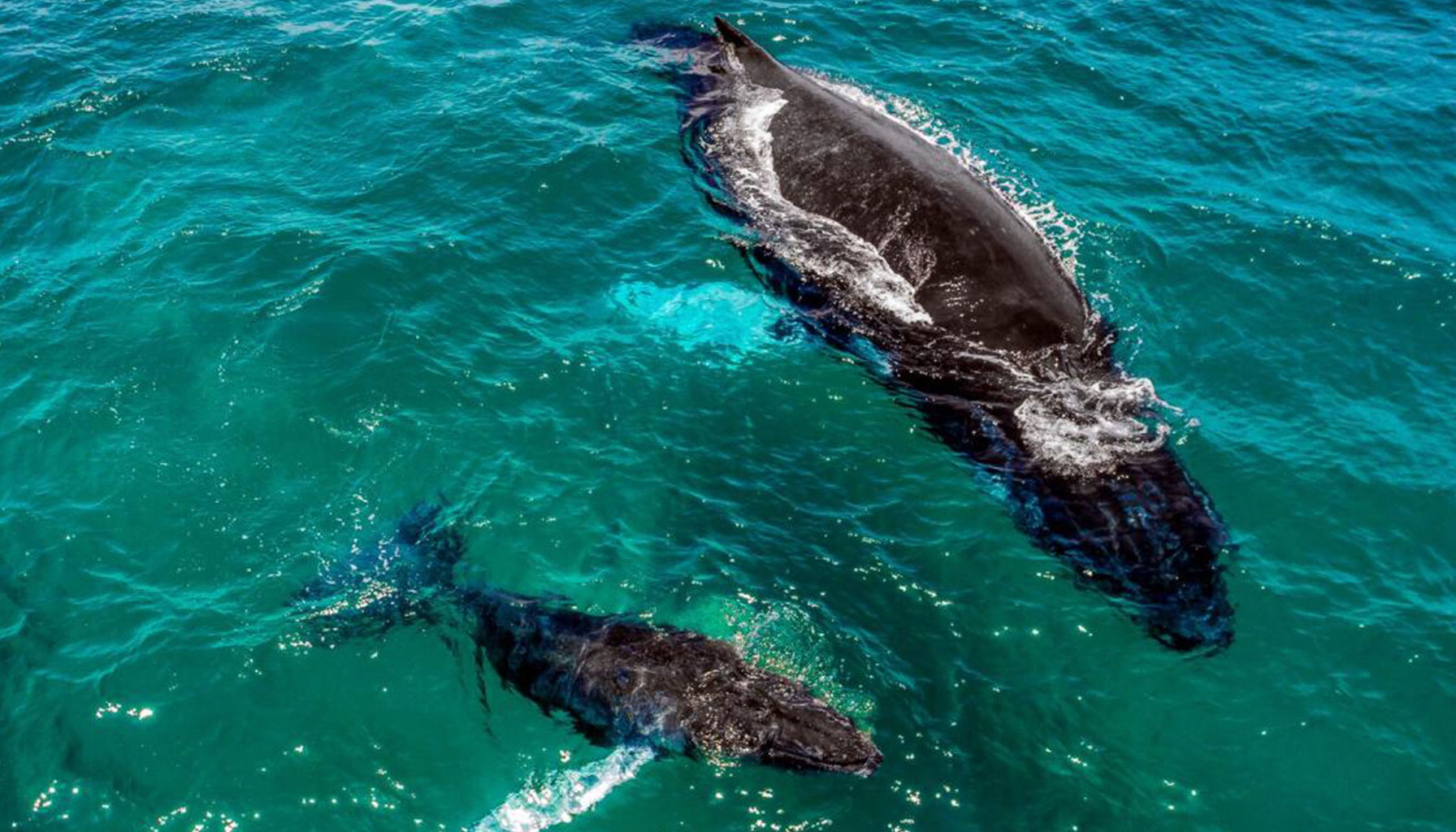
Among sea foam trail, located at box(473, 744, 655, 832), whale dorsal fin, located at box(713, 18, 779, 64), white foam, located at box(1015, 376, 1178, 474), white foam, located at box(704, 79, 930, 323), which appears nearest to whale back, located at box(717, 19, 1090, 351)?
white foam, located at box(704, 79, 930, 323)

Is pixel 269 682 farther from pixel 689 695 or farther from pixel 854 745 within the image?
pixel 854 745

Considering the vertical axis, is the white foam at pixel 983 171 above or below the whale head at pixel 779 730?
above

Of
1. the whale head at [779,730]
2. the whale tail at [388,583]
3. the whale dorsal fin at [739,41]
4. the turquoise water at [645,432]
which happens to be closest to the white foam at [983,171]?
the turquoise water at [645,432]

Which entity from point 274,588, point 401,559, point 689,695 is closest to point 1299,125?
point 689,695

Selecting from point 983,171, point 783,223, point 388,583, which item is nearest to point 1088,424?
point 783,223

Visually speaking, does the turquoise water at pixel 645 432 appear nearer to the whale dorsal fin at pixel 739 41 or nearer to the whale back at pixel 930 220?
the whale back at pixel 930 220

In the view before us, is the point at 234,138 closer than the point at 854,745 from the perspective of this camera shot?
No

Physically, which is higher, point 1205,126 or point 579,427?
point 1205,126
